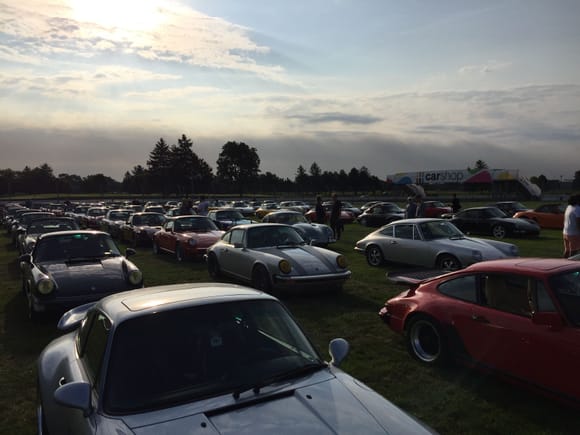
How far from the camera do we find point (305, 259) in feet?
29.4

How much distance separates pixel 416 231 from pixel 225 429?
33.3 ft

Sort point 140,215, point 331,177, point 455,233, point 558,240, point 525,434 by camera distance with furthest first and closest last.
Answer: point 331,177 < point 140,215 < point 558,240 < point 455,233 < point 525,434

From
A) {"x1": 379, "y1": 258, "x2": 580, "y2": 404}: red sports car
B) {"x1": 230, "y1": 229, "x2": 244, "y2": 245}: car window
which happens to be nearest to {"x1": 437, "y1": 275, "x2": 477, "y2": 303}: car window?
{"x1": 379, "y1": 258, "x2": 580, "y2": 404}: red sports car

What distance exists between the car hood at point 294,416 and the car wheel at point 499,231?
1847 centimetres

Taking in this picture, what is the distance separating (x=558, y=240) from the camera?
59.5ft

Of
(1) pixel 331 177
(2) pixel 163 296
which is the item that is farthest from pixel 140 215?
(1) pixel 331 177

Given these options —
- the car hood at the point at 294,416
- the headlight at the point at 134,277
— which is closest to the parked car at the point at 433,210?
the headlight at the point at 134,277

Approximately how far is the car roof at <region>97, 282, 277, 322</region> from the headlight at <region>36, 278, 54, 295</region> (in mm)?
4220

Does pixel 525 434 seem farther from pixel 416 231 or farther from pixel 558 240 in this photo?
pixel 558 240

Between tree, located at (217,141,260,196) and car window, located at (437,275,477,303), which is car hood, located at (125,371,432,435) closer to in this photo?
car window, located at (437,275,477,303)

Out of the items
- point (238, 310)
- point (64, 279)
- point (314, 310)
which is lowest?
point (314, 310)

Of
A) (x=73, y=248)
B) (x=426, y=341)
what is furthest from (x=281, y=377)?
(x=73, y=248)

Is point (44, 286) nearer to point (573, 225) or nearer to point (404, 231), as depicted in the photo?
point (404, 231)

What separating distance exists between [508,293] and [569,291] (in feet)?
1.81
